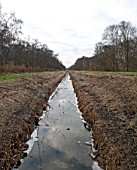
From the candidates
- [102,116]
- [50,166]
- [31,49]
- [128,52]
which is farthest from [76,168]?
[31,49]

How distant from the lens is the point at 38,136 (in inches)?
457

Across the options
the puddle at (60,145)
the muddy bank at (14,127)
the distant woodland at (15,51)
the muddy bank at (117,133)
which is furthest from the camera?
the distant woodland at (15,51)

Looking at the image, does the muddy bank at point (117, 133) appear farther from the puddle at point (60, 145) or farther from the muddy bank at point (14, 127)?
the muddy bank at point (14, 127)

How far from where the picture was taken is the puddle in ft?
28.3

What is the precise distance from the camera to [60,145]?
34.7ft

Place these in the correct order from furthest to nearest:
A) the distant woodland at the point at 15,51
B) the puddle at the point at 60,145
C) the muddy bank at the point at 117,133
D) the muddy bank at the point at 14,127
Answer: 1. the distant woodland at the point at 15,51
2. the puddle at the point at 60,145
3. the muddy bank at the point at 14,127
4. the muddy bank at the point at 117,133

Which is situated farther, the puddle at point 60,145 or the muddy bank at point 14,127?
the puddle at point 60,145

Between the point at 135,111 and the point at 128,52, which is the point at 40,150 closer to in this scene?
the point at 135,111

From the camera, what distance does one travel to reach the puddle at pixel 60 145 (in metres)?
8.63

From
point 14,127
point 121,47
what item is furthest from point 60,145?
point 121,47

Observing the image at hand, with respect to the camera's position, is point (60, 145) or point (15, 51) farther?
point (15, 51)

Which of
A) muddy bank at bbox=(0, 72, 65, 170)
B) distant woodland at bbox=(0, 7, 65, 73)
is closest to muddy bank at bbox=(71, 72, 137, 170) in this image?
muddy bank at bbox=(0, 72, 65, 170)

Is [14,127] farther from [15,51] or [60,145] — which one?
[15,51]

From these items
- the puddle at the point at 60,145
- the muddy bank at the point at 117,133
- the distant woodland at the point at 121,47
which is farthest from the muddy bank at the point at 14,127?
the distant woodland at the point at 121,47
